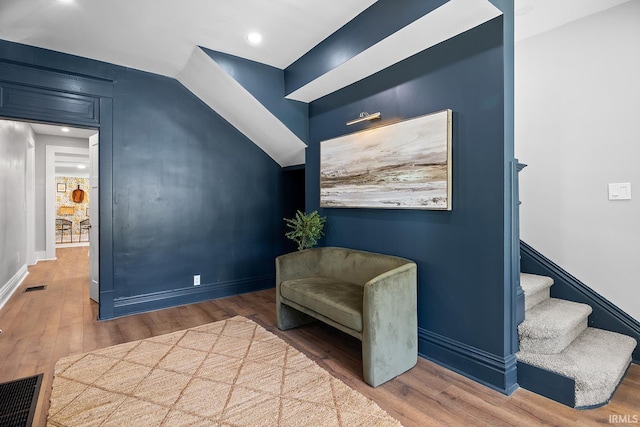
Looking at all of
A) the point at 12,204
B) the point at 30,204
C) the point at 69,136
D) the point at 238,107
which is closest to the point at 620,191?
the point at 238,107

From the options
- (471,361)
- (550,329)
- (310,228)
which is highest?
(310,228)

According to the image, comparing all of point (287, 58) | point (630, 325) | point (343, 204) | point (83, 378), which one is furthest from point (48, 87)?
point (630, 325)

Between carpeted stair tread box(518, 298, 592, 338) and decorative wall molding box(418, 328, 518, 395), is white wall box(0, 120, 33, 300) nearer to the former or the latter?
decorative wall molding box(418, 328, 518, 395)

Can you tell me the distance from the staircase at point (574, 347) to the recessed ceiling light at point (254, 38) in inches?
125

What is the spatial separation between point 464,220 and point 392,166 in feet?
2.55

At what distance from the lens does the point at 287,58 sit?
338cm

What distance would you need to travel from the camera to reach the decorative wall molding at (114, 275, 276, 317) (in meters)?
3.57

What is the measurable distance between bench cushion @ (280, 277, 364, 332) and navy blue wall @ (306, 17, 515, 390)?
1.92 feet

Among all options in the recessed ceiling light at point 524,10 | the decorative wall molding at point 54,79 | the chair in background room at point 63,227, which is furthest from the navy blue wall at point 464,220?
the chair in background room at point 63,227

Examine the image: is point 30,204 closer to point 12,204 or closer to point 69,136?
point 69,136

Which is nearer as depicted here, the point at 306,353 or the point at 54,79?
the point at 306,353

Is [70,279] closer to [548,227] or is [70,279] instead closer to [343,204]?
[343,204]

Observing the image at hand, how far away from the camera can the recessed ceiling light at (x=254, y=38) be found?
9.52ft

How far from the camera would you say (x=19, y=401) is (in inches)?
76.8
